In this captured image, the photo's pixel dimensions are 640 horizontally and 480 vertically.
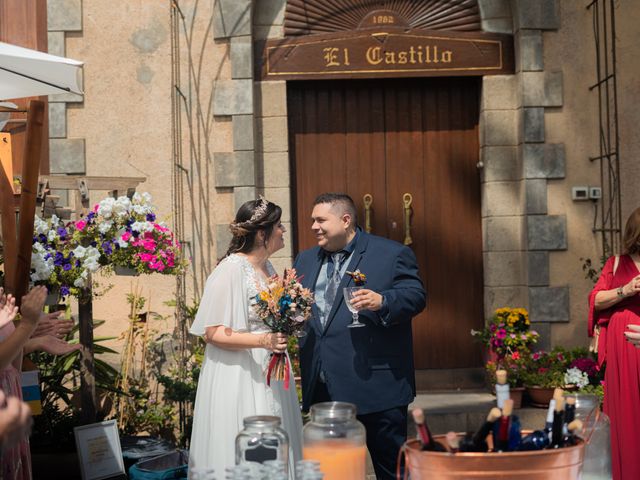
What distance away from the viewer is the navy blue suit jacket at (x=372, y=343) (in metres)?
4.16

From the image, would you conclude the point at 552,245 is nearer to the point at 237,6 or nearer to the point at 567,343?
the point at 567,343

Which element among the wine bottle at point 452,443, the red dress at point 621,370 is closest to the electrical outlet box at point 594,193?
the red dress at point 621,370

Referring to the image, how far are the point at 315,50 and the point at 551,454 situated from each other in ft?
17.9

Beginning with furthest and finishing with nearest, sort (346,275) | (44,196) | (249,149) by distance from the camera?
(249,149)
(44,196)
(346,275)

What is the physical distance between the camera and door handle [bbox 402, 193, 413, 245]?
23.8ft

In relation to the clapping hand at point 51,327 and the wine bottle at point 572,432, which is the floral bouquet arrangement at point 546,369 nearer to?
the clapping hand at point 51,327

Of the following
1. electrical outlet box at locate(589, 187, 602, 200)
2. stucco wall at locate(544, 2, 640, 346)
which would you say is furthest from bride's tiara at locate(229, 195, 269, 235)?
electrical outlet box at locate(589, 187, 602, 200)

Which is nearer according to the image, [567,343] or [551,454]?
[551,454]

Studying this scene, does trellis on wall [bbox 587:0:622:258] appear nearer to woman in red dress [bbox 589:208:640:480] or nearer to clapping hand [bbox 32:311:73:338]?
woman in red dress [bbox 589:208:640:480]

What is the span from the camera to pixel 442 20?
7.21 metres

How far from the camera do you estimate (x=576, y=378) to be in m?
6.44

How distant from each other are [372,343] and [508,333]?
2.94 metres

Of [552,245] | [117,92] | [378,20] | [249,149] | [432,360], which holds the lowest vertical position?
[432,360]

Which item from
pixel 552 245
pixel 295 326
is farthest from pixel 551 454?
pixel 552 245
